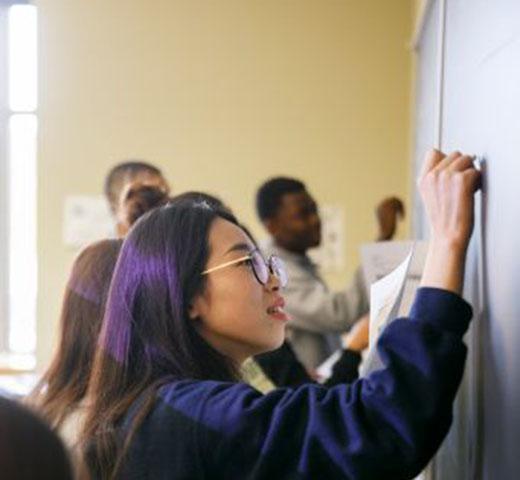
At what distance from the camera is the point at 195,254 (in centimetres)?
111

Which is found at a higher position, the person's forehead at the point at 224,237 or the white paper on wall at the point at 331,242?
the person's forehead at the point at 224,237

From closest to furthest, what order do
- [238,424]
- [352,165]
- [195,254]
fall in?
[238,424] < [195,254] < [352,165]

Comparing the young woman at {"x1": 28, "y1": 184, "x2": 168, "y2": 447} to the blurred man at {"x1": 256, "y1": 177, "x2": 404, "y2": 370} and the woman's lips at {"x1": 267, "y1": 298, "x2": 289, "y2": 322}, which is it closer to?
the woman's lips at {"x1": 267, "y1": 298, "x2": 289, "y2": 322}

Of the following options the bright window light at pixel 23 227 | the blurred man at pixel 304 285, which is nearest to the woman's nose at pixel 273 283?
the blurred man at pixel 304 285

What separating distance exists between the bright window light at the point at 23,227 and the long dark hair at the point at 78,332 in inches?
133

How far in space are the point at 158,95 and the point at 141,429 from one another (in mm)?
3777

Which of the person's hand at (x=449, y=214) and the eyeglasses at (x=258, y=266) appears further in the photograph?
the eyeglasses at (x=258, y=266)

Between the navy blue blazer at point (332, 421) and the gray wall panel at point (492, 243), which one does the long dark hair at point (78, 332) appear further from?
the gray wall panel at point (492, 243)

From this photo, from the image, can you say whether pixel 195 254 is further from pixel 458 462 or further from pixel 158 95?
pixel 158 95

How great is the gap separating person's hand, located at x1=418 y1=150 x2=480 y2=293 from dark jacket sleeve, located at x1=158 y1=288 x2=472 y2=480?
0.03 metres

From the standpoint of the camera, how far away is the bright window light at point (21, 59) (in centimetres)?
478

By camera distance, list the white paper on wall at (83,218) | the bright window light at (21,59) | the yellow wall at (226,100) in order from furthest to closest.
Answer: the bright window light at (21,59) < the white paper on wall at (83,218) < the yellow wall at (226,100)

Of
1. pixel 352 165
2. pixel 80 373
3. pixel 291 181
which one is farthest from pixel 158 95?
pixel 80 373

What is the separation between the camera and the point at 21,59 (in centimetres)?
484
